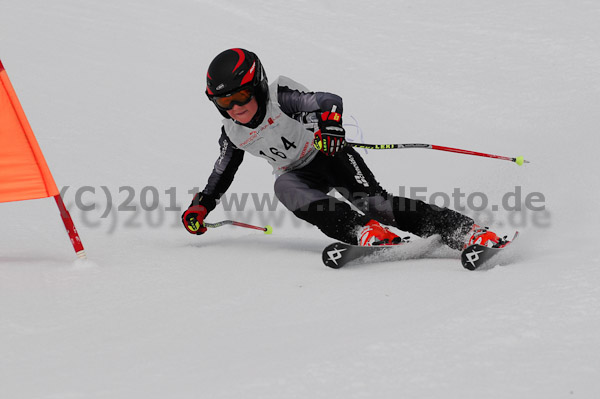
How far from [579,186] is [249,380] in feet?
8.80

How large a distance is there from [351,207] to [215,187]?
2.74 ft

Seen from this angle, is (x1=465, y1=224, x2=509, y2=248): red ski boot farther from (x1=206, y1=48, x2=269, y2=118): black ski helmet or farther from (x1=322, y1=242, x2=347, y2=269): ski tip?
(x1=206, y1=48, x2=269, y2=118): black ski helmet

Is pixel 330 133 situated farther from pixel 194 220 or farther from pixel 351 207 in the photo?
pixel 194 220

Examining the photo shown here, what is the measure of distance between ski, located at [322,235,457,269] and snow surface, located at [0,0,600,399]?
8cm

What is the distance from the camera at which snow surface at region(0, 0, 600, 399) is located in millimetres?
1695

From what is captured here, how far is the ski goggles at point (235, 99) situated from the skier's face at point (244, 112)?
0.03 metres

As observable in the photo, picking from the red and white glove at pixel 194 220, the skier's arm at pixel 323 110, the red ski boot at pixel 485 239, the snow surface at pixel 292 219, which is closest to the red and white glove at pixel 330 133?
the skier's arm at pixel 323 110

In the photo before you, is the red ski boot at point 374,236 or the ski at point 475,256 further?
the red ski boot at point 374,236

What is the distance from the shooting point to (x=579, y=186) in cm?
366

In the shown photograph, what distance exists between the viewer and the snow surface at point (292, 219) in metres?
1.70

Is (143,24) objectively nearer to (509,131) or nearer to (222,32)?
(222,32)

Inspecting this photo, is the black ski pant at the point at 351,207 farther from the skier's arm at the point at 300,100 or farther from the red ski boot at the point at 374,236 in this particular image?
the skier's arm at the point at 300,100

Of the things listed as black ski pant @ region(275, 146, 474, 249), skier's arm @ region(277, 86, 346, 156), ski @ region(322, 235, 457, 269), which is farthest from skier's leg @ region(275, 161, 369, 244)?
skier's arm @ region(277, 86, 346, 156)

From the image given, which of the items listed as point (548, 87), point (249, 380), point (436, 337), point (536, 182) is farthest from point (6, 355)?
point (548, 87)
